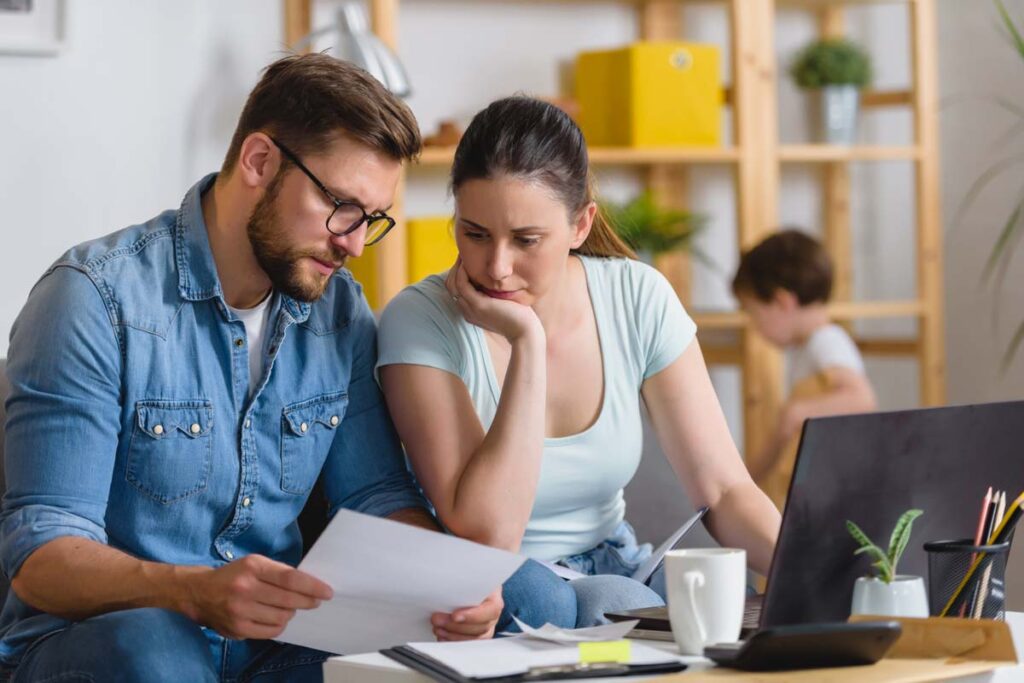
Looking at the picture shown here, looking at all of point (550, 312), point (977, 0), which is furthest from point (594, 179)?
point (977, 0)

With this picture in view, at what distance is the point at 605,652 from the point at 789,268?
7.25 ft

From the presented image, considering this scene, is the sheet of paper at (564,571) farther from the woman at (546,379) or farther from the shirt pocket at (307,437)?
the shirt pocket at (307,437)

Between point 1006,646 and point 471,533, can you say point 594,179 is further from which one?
point 1006,646

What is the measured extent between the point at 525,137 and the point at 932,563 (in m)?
0.72

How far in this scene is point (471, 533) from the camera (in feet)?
5.06

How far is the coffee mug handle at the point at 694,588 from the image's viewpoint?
1.13 metres

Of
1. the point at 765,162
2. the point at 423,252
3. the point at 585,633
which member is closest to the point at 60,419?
the point at 585,633

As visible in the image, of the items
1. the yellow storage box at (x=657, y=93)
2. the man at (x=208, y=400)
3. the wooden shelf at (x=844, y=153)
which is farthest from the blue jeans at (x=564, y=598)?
the wooden shelf at (x=844, y=153)

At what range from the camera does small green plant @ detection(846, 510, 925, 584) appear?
1.19 m

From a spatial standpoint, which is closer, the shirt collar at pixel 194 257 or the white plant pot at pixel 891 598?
the white plant pot at pixel 891 598

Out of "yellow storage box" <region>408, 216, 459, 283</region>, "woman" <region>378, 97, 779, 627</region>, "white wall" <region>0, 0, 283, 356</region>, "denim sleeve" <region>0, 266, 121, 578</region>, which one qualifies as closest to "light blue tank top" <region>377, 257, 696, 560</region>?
"woman" <region>378, 97, 779, 627</region>

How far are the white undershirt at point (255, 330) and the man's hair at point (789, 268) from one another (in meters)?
1.83

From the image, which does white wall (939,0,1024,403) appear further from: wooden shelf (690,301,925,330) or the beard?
the beard

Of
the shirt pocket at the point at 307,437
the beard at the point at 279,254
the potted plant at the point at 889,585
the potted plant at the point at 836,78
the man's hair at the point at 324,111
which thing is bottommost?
the potted plant at the point at 889,585
